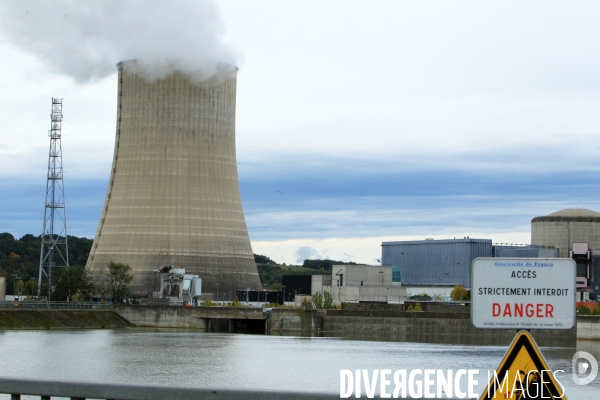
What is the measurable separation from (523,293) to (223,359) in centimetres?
2795

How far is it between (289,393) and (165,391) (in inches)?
25.1

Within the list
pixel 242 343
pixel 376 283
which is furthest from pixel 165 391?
pixel 376 283

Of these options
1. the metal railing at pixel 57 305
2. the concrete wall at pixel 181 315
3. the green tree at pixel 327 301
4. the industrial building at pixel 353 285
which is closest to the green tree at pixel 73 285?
the metal railing at pixel 57 305

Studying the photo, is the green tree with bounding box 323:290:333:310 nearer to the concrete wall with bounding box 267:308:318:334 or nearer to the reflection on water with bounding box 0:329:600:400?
the concrete wall with bounding box 267:308:318:334

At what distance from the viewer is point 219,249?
5547 cm

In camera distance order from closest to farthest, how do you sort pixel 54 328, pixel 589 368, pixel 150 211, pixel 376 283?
pixel 589 368 < pixel 54 328 < pixel 150 211 < pixel 376 283

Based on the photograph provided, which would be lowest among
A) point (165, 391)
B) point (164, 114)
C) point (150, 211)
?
point (165, 391)

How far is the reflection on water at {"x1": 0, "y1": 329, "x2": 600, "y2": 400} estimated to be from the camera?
2433 centimetres

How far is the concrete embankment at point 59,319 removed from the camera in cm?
4538

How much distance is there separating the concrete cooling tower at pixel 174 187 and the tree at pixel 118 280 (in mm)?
764

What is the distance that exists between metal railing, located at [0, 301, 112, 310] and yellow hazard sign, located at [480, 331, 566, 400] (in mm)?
46136

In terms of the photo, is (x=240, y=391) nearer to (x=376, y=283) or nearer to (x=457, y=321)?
(x=457, y=321)

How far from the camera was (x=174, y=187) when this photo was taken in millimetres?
53625

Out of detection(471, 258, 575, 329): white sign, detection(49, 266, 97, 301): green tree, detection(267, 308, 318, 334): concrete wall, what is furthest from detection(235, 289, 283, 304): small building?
detection(471, 258, 575, 329): white sign
